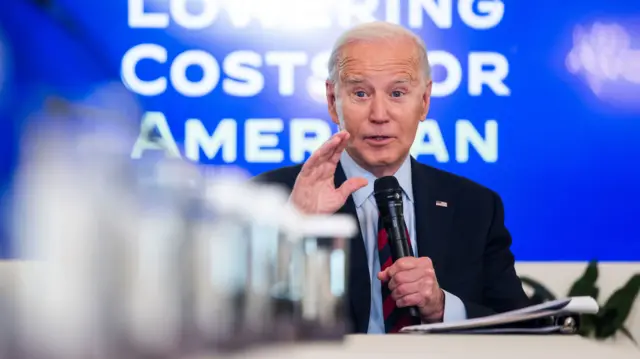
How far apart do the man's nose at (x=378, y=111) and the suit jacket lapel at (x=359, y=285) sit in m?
0.34

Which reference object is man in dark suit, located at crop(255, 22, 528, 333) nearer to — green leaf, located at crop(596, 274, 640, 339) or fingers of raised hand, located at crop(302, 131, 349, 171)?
fingers of raised hand, located at crop(302, 131, 349, 171)

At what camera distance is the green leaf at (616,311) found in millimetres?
3561

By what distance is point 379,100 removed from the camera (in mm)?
2527

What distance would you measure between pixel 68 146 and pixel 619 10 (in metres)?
3.49

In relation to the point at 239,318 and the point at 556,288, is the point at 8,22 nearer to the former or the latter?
the point at 556,288

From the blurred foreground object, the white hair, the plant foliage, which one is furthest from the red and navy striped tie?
the blurred foreground object

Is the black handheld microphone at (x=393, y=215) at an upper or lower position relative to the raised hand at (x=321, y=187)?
lower

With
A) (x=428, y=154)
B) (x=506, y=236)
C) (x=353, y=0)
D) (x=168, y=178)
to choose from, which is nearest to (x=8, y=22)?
(x=353, y=0)

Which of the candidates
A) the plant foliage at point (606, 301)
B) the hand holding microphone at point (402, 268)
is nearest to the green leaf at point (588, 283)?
the plant foliage at point (606, 301)

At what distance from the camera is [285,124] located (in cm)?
359

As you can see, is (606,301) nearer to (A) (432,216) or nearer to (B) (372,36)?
(A) (432,216)

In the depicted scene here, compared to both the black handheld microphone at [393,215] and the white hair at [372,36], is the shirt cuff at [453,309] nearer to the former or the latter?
the black handheld microphone at [393,215]

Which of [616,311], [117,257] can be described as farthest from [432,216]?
[117,257]

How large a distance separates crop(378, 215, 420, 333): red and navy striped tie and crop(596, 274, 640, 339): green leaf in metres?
1.62
